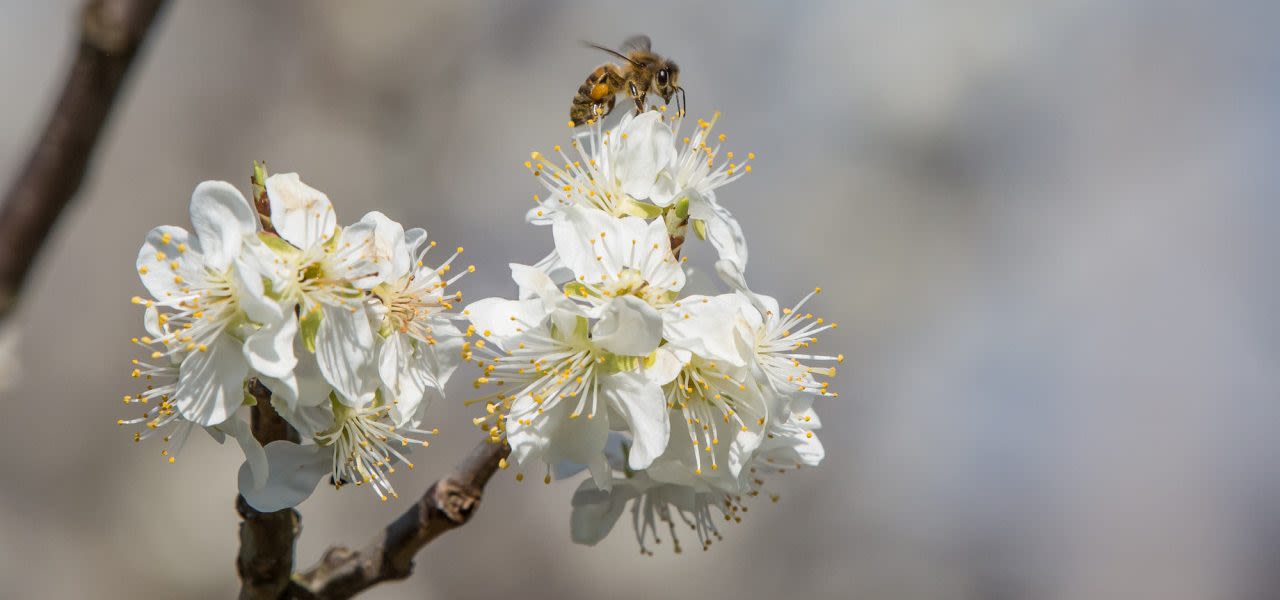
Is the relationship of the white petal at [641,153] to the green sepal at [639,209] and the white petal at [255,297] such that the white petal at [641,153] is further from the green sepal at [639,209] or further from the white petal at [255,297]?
the white petal at [255,297]

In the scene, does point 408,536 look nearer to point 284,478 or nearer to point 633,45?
point 284,478

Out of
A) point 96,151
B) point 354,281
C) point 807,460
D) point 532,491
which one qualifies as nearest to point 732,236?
point 807,460

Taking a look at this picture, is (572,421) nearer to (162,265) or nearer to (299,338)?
(299,338)

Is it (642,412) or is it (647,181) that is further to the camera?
(647,181)

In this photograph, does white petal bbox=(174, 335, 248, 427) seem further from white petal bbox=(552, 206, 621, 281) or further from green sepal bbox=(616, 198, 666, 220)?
green sepal bbox=(616, 198, 666, 220)

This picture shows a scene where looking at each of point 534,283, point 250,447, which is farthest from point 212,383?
point 534,283

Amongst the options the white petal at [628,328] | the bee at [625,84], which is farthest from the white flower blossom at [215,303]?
the bee at [625,84]
